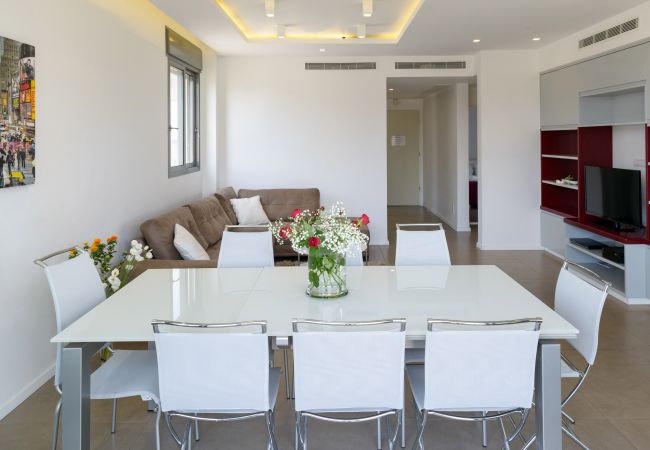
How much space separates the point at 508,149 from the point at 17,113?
644 cm

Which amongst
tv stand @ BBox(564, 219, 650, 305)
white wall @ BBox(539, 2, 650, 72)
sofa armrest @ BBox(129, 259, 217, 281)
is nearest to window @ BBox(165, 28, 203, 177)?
sofa armrest @ BBox(129, 259, 217, 281)

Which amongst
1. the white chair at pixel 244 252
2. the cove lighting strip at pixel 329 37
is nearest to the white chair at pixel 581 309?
the white chair at pixel 244 252

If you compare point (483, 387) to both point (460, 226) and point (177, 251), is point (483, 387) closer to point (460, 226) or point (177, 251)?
point (177, 251)

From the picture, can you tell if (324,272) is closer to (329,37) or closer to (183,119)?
(183,119)

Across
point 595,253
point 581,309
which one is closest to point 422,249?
point 581,309

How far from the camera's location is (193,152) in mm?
7812

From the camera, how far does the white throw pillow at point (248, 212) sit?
7.75m

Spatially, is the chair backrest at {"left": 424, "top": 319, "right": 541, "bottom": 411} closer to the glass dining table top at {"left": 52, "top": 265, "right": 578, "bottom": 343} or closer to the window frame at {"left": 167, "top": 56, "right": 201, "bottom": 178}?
the glass dining table top at {"left": 52, "top": 265, "right": 578, "bottom": 343}

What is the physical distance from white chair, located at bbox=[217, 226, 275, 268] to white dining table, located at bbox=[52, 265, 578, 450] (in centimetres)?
37

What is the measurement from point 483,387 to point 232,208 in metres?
5.90

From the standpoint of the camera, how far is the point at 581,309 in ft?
8.82

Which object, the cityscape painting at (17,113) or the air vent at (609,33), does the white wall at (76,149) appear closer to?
the cityscape painting at (17,113)

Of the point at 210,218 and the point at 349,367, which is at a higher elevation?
the point at 210,218

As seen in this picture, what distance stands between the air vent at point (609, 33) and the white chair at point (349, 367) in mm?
4762
